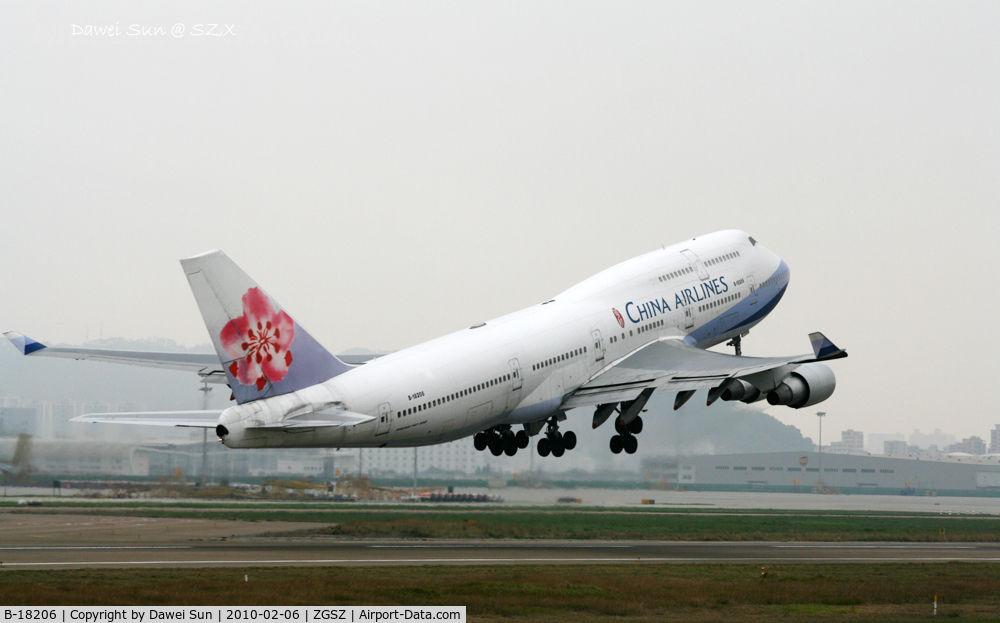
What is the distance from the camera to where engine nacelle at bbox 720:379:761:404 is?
42.2 m

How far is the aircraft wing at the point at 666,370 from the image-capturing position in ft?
137

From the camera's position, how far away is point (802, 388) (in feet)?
140

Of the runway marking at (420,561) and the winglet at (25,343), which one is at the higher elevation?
the winglet at (25,343)

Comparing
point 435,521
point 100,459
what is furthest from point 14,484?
point 435,521

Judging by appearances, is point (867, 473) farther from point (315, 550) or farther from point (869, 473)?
point (315, 550)

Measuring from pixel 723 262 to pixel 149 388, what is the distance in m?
89.6

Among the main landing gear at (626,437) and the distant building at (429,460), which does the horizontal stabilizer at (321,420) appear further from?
the distant building at (429,460)

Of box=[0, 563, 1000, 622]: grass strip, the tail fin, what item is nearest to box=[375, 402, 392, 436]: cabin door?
the tail fin

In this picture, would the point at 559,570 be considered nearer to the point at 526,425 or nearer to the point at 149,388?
the point at 526,425

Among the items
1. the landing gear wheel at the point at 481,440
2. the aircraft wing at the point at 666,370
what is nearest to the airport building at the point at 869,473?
the aircraft wing at the point at 666,370

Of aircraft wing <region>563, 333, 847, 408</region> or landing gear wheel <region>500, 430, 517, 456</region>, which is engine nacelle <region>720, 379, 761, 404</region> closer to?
aircraft wing <region>563, 333, 847, 408</region>

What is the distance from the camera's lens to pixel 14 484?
3241 inches

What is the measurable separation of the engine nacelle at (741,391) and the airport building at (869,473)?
78.8 m

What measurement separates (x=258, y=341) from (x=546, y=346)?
12.4 meters
